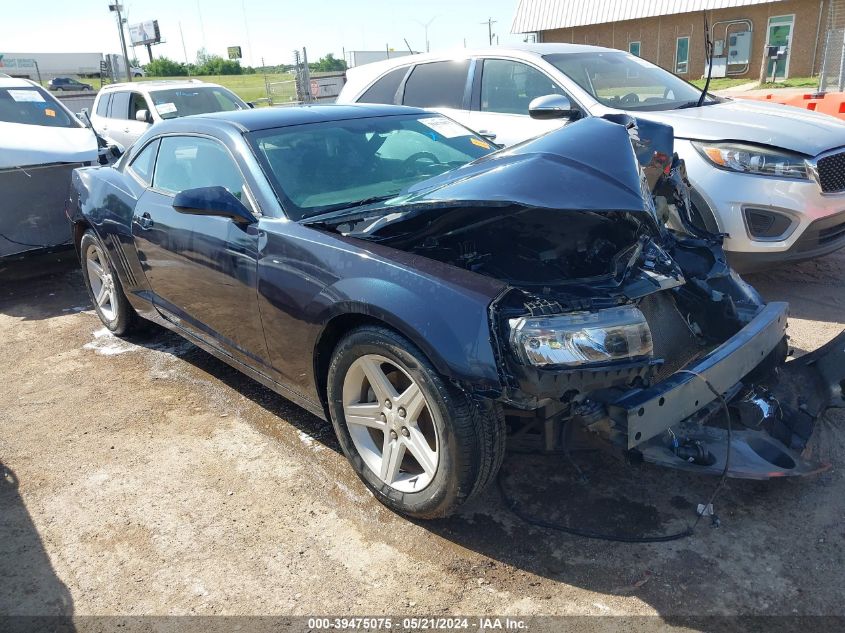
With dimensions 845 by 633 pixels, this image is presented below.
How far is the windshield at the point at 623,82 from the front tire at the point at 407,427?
381 centimetres

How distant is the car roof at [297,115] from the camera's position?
368 cm

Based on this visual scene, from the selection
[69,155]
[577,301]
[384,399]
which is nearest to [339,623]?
[384,399]

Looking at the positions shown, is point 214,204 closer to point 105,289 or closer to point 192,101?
point 105,289

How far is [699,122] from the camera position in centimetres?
500

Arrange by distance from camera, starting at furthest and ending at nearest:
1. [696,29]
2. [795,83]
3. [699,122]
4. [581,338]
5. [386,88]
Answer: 1. [696,29]
2. [795,83]
3. [386,88]
4. [699,122]
5. [581,338]

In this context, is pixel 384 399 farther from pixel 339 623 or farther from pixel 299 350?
pixel 339 623

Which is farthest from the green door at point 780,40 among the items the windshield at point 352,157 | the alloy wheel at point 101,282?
the alloy wheel at point 101,282

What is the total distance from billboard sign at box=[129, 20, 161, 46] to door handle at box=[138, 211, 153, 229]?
183 ft

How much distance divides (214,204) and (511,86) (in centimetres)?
384

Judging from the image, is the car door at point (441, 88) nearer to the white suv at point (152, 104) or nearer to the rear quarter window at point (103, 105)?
the white suv at point (152, 104)

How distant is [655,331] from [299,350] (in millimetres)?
1540

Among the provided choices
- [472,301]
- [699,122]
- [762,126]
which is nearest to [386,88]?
[699,122]

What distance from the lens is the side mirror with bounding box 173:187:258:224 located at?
316 centimetres

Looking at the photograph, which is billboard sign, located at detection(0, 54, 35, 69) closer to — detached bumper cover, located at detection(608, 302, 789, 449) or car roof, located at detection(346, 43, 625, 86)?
car roof, located at detection(346, 43, 625, 86)
